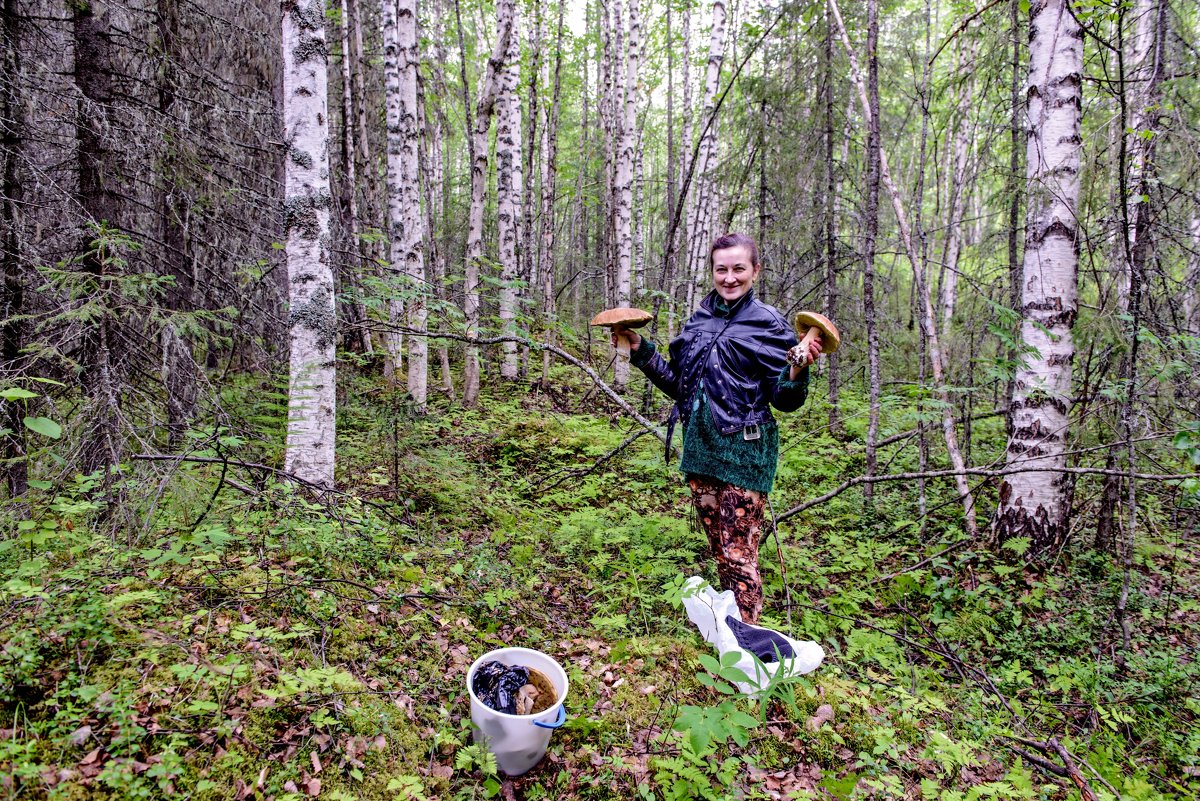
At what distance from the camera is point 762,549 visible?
4.87 m

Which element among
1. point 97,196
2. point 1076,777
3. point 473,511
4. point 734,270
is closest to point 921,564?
point 1076,777

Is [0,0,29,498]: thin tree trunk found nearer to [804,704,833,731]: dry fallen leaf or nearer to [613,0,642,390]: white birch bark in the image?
[804,704,833,731]: dry fallen leaf

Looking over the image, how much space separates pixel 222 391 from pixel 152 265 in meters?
1.28

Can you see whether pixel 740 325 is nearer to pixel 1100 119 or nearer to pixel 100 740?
pixel 100 740

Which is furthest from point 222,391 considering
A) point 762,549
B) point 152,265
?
point 762,549

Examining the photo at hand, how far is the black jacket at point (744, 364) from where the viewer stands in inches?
128

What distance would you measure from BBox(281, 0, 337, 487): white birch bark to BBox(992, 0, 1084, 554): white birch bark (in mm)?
5665

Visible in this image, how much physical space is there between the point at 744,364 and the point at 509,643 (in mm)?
2233

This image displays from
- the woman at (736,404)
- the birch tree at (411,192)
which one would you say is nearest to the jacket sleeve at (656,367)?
the woman at (736,404)

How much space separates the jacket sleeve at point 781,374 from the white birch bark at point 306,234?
3.22 metres

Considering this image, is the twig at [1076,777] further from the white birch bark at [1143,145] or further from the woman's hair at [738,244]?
the white birch bark at [1143,145]

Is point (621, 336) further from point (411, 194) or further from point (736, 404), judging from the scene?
point (411, 194)

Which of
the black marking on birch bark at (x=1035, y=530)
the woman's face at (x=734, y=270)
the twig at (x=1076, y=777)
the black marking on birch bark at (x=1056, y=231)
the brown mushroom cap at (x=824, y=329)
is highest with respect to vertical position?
the black marking on birch bark at (x=1056, y=231)

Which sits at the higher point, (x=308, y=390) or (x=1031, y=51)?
(x=1031, y=51)
